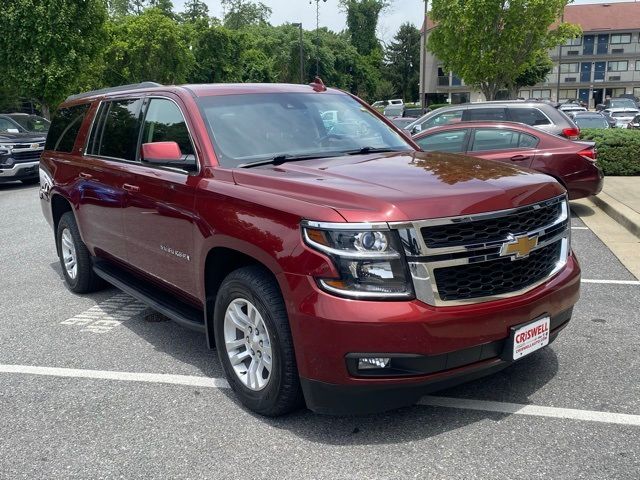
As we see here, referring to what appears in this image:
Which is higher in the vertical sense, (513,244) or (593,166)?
(513,244)

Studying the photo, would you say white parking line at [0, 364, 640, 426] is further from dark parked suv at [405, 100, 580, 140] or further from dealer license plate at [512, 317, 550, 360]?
dark parked suv at [405, 100, 580, 140]

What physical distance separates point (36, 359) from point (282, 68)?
68.5m

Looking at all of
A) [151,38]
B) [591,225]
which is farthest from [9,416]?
[151,38]

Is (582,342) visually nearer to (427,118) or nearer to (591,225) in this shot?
(591,225)

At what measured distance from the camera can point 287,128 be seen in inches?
174

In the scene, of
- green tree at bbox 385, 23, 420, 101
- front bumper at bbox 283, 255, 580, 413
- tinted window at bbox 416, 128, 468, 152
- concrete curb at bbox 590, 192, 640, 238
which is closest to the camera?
front bumper at bbox 283, 255, 580, 413

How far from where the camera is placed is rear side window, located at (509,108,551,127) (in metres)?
11.3

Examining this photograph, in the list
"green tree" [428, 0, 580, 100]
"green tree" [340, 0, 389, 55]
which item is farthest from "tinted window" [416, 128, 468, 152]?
"green tree" [340, 0, 389, 55]

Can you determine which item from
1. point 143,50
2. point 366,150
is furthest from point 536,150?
point 143,50

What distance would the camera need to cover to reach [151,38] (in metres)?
42.3

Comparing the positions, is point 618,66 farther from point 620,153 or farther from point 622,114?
point 620,153

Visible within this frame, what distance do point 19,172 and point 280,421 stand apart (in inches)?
555

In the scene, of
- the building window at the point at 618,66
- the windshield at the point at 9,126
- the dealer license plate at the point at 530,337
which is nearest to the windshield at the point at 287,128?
the dealer license plate at the point at 530,337

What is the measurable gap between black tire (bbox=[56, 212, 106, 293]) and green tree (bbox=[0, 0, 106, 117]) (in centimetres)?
1885
